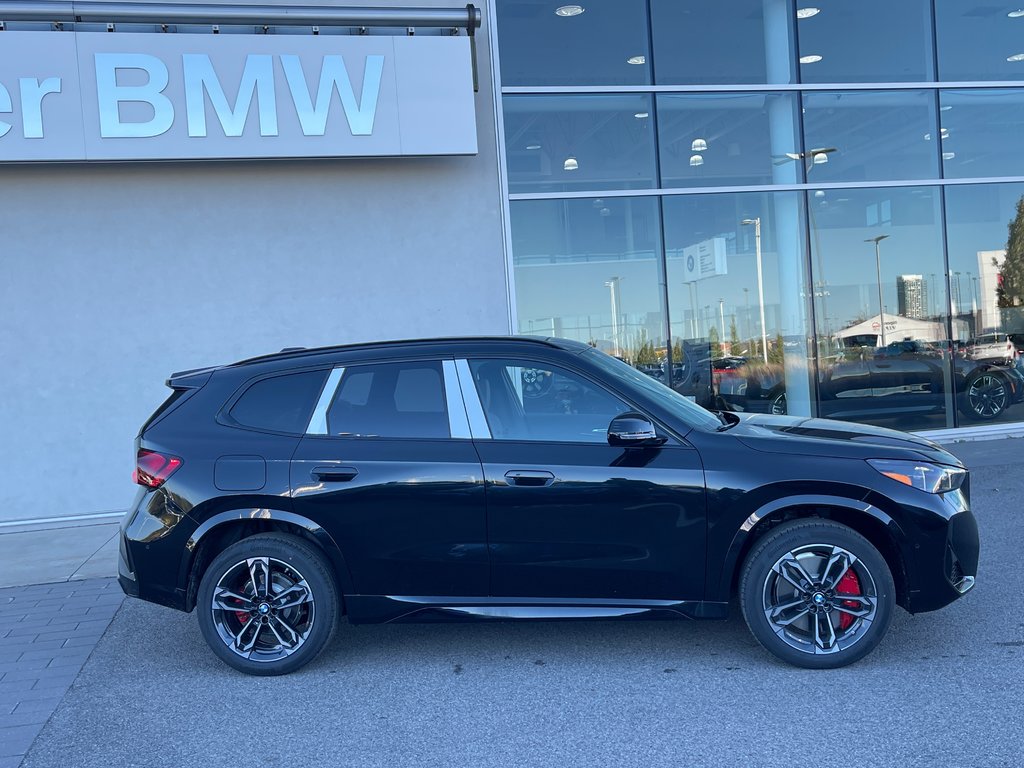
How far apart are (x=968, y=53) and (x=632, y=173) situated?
16.0 feet

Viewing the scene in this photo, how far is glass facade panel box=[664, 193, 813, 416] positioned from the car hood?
6.00m

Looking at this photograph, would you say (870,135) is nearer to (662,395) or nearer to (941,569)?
(662,395)

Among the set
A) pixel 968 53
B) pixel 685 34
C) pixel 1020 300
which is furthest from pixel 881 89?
pixel 1020 300

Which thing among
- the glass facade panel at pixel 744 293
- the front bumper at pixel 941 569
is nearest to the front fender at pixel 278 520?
the front bumper at pixel 941 569

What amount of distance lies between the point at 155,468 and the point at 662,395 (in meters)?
2.74

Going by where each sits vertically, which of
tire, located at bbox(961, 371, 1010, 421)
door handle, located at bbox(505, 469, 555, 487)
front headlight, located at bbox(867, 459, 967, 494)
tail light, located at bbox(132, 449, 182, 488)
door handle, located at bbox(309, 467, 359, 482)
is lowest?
tire, located at bbox(961, 371, 1010, 421)

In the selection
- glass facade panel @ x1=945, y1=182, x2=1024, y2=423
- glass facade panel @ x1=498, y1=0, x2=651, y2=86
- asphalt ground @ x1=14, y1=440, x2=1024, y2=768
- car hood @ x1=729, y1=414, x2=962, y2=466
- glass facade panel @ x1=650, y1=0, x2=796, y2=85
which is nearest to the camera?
asphalt ground @ x1=14, y1=440, x2=1024, y2=768

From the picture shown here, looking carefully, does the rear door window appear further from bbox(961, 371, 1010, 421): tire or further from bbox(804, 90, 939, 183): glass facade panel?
bbox(961, 371, 1010, 421): tire

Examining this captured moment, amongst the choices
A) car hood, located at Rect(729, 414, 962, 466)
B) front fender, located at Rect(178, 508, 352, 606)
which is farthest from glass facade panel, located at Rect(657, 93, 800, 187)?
front fender, located at Rect(178, 508, 352, 606)

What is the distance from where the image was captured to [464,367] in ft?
15.4

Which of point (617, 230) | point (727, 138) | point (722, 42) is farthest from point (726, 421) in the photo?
point (722, 42)

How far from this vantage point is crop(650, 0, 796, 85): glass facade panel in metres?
10.8

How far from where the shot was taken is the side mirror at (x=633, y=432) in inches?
169

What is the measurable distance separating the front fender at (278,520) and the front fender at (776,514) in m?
1.88
